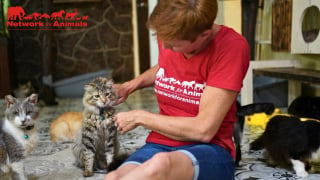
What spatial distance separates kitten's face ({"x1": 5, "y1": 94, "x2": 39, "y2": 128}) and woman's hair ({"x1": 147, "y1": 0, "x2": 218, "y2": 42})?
2.43 feet

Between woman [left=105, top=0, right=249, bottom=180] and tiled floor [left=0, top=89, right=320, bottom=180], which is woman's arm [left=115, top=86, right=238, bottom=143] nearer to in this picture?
woman [left=105, top=0, right=249, bottom=180]

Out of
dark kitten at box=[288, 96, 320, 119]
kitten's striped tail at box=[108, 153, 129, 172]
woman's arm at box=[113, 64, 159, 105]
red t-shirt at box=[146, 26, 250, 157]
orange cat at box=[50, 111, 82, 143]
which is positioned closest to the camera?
red t-shirt at box=[146, 26, 250, 157]

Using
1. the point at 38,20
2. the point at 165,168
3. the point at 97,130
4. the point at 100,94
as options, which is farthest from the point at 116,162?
the point at 38,20

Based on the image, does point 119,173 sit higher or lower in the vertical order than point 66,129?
higher

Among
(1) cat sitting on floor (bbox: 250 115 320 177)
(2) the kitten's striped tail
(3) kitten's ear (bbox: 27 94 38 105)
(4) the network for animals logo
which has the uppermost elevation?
(4) the network for animals logo

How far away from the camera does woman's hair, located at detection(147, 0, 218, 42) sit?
2.50ft

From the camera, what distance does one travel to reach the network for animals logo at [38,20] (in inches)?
160

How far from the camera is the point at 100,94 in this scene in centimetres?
141

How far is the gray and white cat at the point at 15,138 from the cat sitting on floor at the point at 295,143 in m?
1.00

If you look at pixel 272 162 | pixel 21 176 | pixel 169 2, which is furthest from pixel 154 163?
pixel 272 162

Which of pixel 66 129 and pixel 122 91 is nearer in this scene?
pixel 122 91

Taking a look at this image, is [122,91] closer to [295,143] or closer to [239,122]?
[239,122]

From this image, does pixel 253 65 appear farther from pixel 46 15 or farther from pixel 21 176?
pixel 46 15

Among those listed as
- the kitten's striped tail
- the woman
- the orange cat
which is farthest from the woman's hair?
Answer: the orange cat
